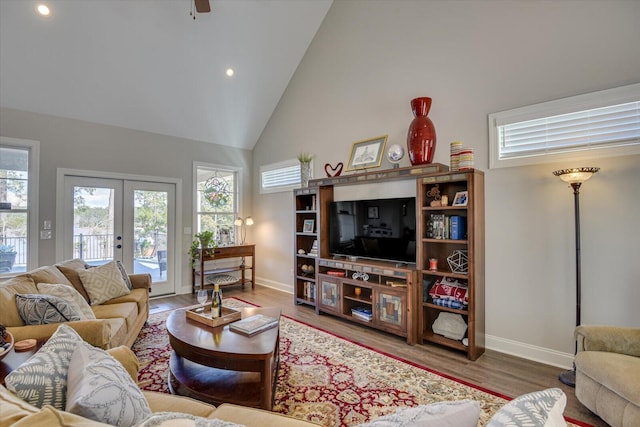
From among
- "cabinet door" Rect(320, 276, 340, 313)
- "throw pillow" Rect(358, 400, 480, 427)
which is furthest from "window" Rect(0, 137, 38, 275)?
"throw pillow" Rect(358, 400, 480, 427)

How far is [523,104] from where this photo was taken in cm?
279

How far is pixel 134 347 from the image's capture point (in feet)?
9.67

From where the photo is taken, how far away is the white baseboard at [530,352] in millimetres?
2582

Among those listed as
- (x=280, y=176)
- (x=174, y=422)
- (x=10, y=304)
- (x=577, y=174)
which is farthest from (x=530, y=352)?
(x=280, y=176)

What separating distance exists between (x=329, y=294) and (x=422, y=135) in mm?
2256

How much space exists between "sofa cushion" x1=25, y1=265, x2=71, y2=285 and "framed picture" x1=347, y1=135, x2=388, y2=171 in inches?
130

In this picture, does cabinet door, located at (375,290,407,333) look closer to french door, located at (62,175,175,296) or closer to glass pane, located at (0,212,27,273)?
french door, located at (62,175,175,296)

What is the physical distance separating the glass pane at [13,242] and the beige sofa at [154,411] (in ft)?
11.8

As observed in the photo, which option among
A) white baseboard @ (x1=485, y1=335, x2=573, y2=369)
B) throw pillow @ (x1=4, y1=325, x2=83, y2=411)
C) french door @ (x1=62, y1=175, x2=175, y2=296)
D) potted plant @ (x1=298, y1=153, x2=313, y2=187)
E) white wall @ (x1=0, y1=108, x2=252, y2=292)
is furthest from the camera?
potted plant @ (x1=298, y1=153, x2=313, y2=187)

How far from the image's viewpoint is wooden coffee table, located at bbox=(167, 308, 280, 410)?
193 centimetres

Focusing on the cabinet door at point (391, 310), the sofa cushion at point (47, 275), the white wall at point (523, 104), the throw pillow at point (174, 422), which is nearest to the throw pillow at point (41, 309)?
the sofa cushion at point (47, 275)

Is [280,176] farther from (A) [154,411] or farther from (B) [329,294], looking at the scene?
(A) [154,411]

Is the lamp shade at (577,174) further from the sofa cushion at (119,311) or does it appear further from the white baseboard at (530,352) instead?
the sofa cushion at (119,311)

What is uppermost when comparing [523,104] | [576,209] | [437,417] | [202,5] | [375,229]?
[202,5]
